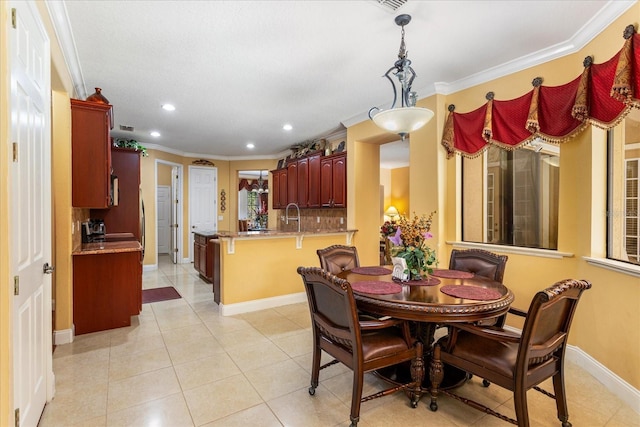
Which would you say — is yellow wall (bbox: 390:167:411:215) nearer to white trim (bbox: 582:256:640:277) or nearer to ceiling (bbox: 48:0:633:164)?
ceiling (bbox: 48:0:633:164)

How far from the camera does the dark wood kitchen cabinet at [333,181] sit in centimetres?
518

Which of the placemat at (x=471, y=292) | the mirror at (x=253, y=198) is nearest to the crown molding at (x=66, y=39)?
the placemat at (x=471, y=292)

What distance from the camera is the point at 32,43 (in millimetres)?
1754

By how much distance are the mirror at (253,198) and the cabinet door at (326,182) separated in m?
4.33

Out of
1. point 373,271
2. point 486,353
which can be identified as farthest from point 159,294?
point 486,353

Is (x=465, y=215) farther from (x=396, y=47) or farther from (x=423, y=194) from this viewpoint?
(x=396, y=47)

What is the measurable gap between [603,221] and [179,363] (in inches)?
147

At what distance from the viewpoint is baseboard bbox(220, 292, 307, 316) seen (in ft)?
12.9

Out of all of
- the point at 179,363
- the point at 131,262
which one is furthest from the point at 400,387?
the point at 131,262

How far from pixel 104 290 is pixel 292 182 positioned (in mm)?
3801

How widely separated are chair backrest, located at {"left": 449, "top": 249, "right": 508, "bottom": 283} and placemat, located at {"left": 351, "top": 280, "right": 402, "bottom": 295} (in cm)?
101

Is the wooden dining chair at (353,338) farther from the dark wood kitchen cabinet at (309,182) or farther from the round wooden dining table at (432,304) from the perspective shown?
the dark wood kitchen cabinet at (309,182)

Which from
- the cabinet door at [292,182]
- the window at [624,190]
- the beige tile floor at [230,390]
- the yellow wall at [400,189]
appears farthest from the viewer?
the yellow wall at [400,189]

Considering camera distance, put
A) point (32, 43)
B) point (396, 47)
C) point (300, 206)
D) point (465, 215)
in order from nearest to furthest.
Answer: point (32, 43) < point (396, 47) < point (465, 215) < point (300, 206)
